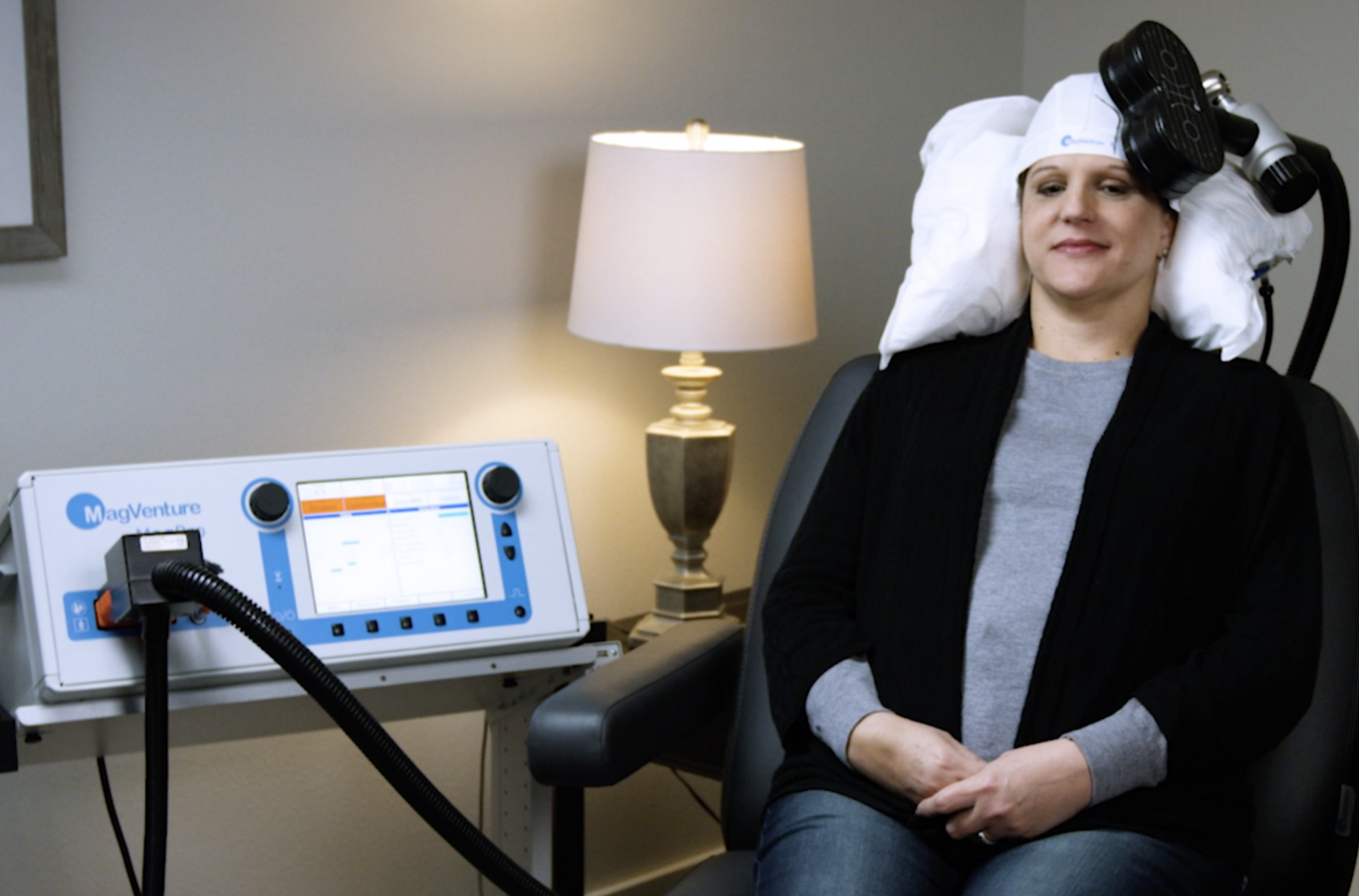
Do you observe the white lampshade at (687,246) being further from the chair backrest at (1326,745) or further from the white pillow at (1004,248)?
the chair backrest at (1326,745)

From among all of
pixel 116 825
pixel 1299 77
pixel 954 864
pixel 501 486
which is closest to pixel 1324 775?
pixel 954 864

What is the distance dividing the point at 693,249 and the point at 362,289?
0.45 metres

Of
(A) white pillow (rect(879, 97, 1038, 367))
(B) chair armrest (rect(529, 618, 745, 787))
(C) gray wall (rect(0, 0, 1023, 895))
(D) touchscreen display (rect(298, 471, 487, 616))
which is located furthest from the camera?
(C) gray wall (rect(0, 0, 1023, 895))

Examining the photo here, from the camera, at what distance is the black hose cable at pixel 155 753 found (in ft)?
3.83

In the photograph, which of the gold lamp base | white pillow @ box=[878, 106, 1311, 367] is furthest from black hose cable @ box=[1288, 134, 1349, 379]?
the gold lamp base

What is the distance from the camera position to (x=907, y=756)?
1.28 metres

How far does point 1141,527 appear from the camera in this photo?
1312 millimetres

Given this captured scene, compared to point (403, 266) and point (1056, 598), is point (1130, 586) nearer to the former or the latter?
point (1056, 598)

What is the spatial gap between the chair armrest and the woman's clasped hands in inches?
8.0

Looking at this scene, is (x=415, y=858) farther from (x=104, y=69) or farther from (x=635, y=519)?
(x=104, y=69)

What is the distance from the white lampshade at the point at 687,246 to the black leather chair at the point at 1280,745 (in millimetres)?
515

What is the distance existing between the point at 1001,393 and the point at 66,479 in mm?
873

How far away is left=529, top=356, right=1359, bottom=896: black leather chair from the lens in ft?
→ 4.17

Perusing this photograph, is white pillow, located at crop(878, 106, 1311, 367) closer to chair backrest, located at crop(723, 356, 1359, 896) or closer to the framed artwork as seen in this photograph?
chair backrest, located at crop(723, 356, 1359, 896)
